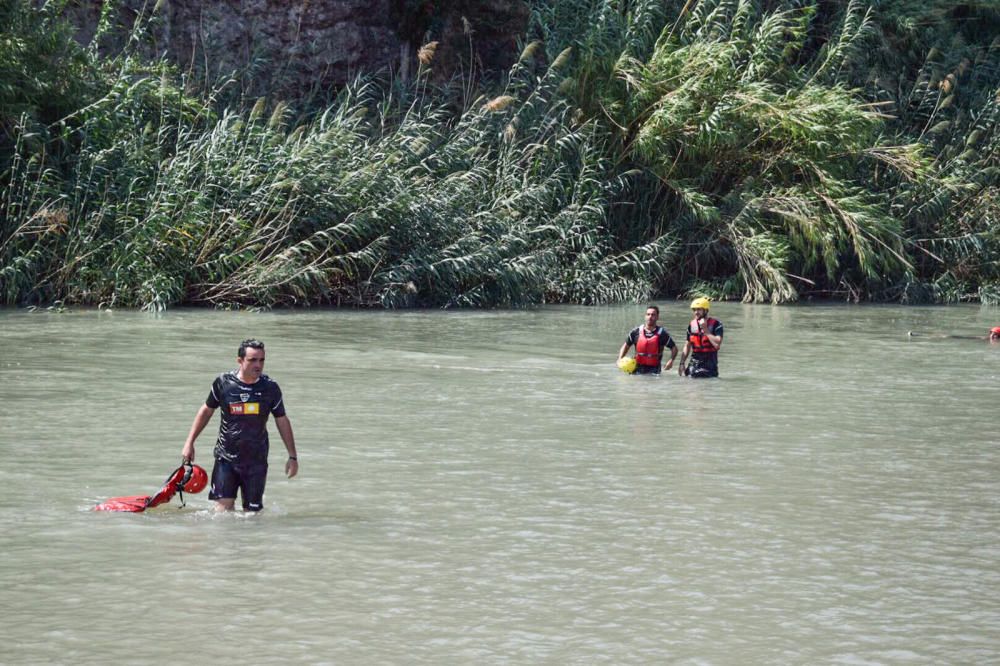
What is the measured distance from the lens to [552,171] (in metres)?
28.0

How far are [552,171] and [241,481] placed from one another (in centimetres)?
1938

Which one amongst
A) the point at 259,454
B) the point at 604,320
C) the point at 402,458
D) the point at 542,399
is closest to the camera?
the point at 259,454

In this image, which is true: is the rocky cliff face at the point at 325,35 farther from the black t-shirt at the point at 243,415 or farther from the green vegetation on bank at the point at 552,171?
the black t-shirt at the point at 243,415

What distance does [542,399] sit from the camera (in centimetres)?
1462

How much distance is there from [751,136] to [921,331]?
7.25 metres

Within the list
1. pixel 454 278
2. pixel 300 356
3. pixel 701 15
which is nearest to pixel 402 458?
pixel 300 356

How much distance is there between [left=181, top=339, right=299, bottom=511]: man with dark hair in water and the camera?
357 inches

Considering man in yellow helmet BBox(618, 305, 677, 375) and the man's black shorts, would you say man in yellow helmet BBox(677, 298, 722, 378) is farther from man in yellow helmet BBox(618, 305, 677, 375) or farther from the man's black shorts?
the man's black shorts

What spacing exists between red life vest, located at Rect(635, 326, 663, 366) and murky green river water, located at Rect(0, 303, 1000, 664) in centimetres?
38

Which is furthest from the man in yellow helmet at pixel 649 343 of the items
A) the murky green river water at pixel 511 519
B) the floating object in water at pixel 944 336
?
the floating object in water at pixel 944 336

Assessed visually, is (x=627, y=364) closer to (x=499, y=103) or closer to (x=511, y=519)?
(x=511, y=519)

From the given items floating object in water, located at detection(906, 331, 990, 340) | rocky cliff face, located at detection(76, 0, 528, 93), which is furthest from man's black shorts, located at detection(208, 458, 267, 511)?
rocky cliff face, located at detection(76, 0, 528, 93)

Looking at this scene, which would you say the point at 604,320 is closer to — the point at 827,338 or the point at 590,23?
the point at 827,338

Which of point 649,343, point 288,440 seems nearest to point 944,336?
point 649,343
